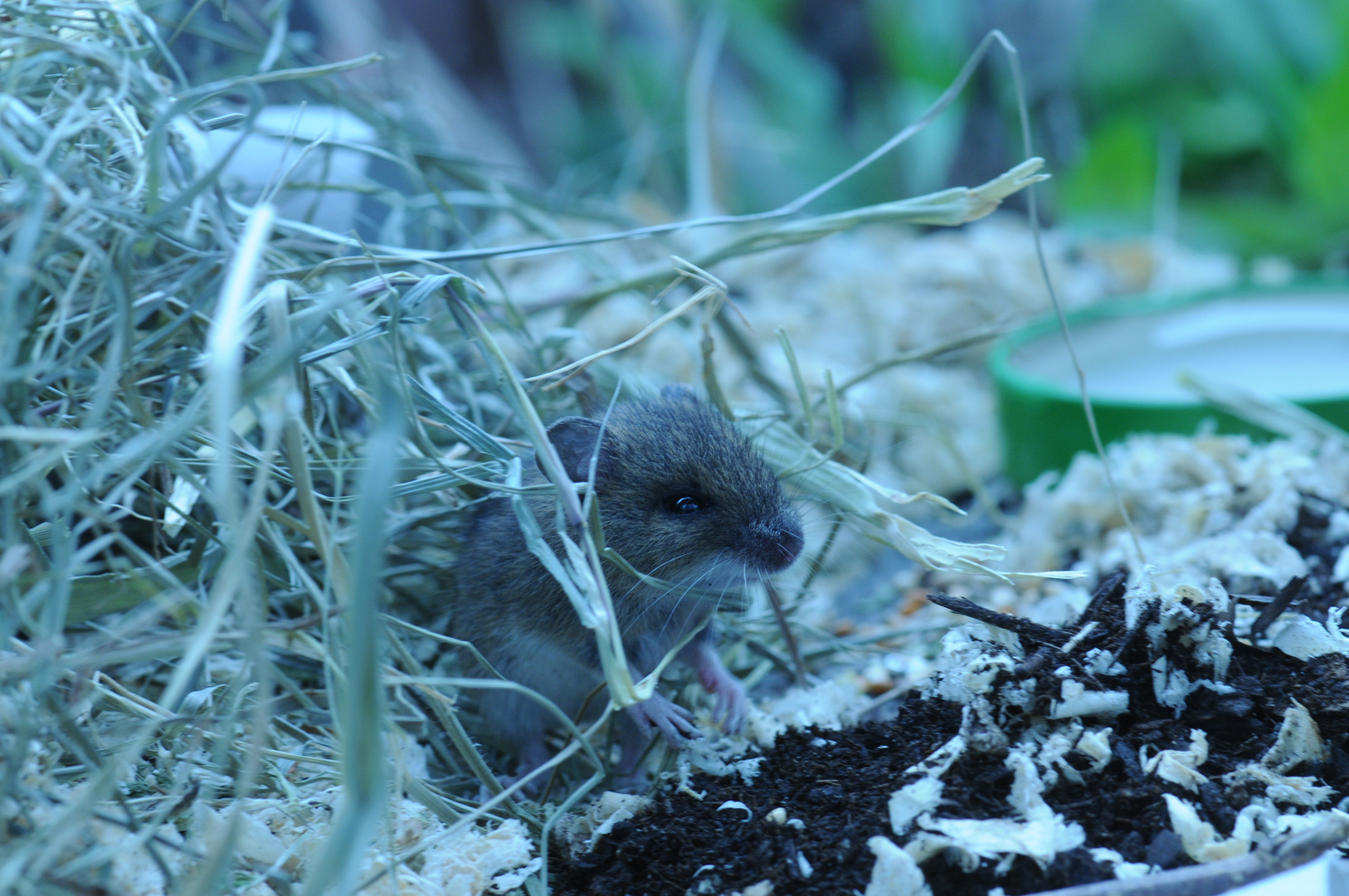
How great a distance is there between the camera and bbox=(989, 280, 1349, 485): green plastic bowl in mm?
3445

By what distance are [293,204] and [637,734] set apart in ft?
5.87

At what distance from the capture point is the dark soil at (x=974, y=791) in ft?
5.35

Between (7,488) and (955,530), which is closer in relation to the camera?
(7,488)

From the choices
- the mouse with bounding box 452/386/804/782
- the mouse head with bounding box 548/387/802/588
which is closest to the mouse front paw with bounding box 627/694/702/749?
the mouse with bounding box 452/386/804/782

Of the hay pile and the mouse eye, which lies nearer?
the hay pile

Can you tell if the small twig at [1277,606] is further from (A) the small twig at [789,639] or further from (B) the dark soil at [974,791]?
(A) the small twig at [789,639]

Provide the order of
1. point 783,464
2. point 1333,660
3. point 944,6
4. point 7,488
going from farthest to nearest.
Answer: point 944,6, point 783,464, point 1333,660, point 7,488

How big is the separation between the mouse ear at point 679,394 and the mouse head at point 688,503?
0.13 meters

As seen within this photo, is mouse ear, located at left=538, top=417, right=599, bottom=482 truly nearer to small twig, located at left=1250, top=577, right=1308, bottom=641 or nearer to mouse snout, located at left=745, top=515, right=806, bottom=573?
mouse snout, located at left=745, top=515, right=806, bottom=573

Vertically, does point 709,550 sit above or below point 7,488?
below

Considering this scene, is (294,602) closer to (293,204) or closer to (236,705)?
(236,705)

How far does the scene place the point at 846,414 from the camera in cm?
310

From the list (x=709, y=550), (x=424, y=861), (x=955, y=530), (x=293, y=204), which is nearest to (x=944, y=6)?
(x=955, y=530)

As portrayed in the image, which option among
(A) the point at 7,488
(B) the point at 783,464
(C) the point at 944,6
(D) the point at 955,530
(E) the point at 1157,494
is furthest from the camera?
(C) the point at 944,6
